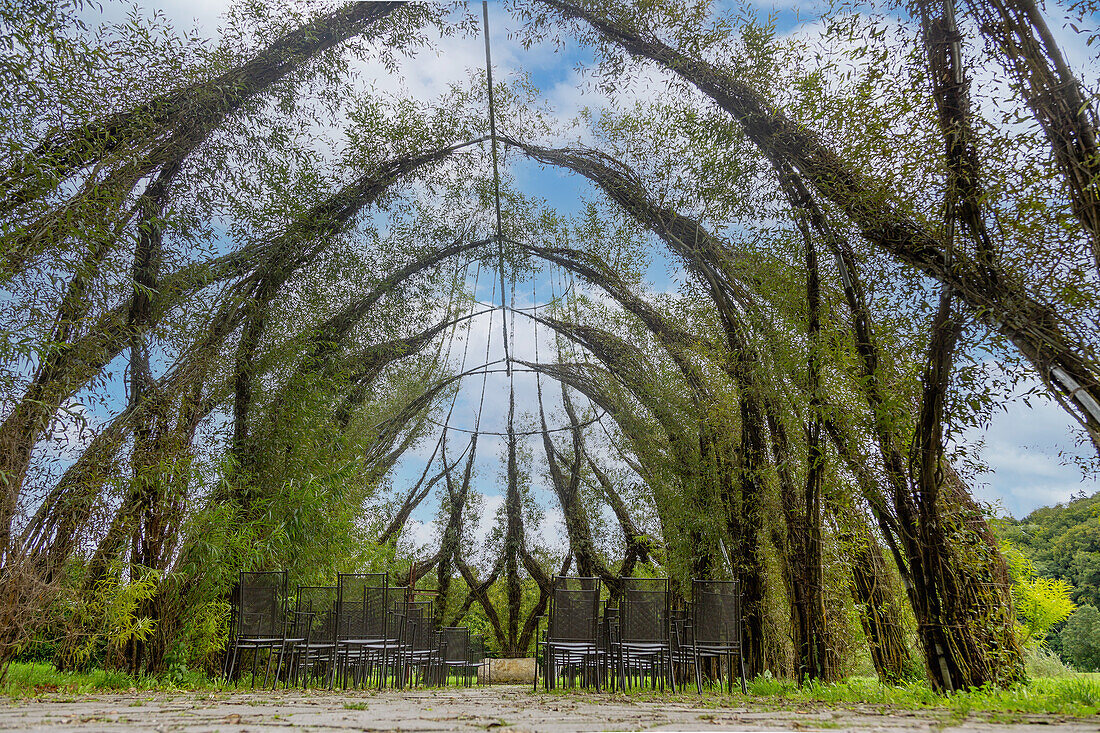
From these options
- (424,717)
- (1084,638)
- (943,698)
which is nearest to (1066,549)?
(1084,638)

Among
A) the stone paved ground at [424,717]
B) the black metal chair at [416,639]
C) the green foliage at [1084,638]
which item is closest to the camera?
the stone paved ground at [424,717]

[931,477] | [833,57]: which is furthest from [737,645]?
[833,57]

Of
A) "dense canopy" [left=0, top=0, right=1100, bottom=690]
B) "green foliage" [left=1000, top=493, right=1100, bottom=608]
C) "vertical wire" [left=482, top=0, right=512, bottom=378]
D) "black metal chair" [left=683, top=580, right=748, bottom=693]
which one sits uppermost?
"vertical wire" [left=482, top=0, right=512, bottom=378]

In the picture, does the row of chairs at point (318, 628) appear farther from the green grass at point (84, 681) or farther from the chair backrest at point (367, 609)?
the green grass at point (84, 681)

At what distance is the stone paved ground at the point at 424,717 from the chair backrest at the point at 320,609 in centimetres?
224

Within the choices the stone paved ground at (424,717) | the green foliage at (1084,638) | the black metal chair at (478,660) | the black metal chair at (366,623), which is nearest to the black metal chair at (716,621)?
the stone paved ground at (424,717)

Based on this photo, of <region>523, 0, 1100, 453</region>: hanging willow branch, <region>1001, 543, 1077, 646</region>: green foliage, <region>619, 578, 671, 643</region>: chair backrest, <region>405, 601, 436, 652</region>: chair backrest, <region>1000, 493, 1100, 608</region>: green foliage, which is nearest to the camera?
<region>523, 0, 1100, 453</region>: hanging willow branch

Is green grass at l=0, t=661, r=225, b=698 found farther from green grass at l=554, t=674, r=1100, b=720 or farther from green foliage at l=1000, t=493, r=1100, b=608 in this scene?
green foliage at l=1000, t=493, r=1100, b=608

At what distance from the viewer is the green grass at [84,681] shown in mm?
3656

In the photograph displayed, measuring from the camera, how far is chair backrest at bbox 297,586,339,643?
5.86 meters

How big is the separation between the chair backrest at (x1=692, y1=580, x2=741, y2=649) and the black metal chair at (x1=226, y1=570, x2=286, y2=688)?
3.25 meters

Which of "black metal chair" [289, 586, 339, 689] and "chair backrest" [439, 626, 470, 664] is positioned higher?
"black metal chair" [289, 586, 339, 689]

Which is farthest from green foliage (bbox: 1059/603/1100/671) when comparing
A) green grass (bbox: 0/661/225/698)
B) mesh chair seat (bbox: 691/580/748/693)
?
green grass (bbox: 0/661/225/698)

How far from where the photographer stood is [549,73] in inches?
261
